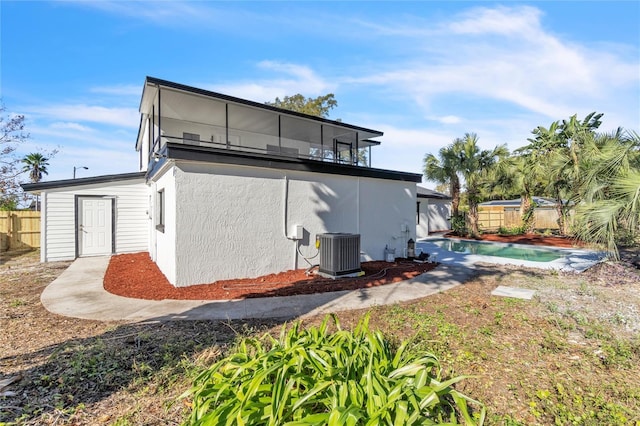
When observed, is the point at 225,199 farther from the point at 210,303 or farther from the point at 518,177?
the point at 518,177

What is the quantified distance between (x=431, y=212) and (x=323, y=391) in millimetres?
22259

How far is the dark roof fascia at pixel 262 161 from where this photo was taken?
6352mm

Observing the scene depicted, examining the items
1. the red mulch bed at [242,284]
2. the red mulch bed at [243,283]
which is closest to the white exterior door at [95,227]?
the red mulch bed at [243,283]

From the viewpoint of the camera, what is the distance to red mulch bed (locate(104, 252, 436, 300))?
6.09m

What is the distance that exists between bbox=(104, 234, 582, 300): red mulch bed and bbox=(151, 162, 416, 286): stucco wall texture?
0.98ft

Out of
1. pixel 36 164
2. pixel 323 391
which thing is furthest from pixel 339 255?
pixel 36 164

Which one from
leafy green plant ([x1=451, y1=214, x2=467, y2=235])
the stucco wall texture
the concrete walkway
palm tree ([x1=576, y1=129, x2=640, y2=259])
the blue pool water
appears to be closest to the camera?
the concrete walkway

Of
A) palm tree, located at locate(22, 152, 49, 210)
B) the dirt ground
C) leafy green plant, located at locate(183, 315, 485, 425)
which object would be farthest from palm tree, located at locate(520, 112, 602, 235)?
palm tree, located at locate(22, 152, 49, 210)

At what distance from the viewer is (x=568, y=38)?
8.64 meters

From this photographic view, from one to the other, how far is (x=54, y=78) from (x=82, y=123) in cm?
564

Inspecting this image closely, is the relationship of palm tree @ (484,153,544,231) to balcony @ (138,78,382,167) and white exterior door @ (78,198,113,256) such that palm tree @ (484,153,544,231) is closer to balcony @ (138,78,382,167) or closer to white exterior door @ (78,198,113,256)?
balcony @ (138,78,382,167)

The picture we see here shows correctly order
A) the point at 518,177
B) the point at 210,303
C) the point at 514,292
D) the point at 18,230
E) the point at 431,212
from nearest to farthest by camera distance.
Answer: the point at 210,303
the point at 514,292
the point at 18,230
the point at 518,177
the point at 431,212

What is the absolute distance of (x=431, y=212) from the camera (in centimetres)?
2262

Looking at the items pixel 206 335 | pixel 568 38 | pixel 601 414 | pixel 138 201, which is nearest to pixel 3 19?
pixel 138 201
